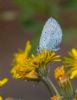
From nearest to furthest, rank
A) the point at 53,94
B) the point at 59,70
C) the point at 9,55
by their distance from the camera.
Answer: the point at 53,94
the point at 59,70
the point at 9,55

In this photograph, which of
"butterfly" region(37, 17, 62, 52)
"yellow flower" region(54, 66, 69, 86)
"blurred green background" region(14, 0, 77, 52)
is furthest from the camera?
"blurred green background" region(14, 0, 77, 52)

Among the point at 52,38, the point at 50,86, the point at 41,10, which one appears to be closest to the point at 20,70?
the point at 50,86

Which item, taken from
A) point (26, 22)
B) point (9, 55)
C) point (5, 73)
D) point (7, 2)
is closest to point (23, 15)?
point (26, 22)

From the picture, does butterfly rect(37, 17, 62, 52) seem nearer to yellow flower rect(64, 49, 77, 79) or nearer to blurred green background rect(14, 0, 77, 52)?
yellow flower rect(64, 49, 77, 79)

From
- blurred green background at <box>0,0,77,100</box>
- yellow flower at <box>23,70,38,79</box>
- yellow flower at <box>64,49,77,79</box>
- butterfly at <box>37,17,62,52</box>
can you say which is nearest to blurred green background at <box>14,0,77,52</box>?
blurred green background at <box>0,0,77,100</box>

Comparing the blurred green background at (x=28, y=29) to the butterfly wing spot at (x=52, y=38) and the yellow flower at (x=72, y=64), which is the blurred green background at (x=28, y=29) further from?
the butterfly wing spot at (x=52, y=38)

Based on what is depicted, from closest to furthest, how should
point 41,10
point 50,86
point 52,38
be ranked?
point 52,38 → point 50,86 → point 41,10

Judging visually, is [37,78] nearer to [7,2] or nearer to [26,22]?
[26,22]

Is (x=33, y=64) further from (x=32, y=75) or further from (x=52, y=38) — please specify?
(x=52, y=38)
